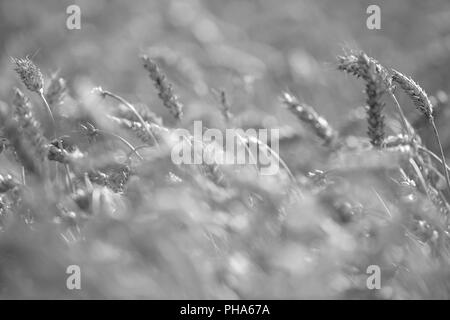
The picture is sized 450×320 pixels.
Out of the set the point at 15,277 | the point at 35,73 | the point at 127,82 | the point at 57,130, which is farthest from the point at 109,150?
the point at 127,82

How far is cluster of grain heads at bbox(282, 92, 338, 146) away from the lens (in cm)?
196

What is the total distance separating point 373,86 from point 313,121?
33cm

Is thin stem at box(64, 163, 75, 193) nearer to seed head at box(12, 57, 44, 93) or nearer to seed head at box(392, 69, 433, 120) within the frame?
seed head at box(12, 57, 44, 93)

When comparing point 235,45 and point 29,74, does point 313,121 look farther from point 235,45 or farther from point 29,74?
point 235,45

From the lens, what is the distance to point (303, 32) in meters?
4.45

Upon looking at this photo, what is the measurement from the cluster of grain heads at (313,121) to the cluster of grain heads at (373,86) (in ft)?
0.83

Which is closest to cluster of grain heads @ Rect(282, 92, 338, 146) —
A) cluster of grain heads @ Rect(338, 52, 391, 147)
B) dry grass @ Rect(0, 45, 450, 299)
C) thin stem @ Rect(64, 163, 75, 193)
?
dry grass @ Rect(0, 45, 450, 299)

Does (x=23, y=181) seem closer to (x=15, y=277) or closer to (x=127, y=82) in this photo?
(x=15, y=277)

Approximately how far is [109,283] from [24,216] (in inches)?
21.0

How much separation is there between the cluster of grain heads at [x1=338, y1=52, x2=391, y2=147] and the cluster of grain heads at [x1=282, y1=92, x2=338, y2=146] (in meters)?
0.25

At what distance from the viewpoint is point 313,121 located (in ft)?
6.48

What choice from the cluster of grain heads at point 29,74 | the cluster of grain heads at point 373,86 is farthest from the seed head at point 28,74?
the cluster of grain heads at point 373,86

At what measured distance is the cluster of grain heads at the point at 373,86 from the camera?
1.67m

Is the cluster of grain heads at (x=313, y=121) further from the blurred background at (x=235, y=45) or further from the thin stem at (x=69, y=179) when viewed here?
the blurred background at (x=235, y=45)
